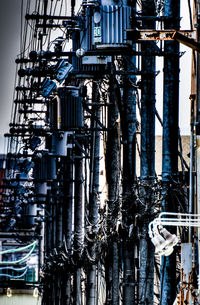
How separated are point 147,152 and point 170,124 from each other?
78.2 inches

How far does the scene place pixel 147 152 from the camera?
22516mm

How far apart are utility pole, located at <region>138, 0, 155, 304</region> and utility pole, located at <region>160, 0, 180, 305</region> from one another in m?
1.29

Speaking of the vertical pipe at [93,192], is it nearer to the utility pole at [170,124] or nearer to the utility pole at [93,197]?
the utility pole at [93,197]

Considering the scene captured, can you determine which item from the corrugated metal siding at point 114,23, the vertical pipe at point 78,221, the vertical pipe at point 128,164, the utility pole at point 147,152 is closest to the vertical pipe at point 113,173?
the vertical pipe at point 128,164

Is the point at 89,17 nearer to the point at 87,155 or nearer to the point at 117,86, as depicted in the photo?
the point at 117,86

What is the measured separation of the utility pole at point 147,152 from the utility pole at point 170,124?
1290 mm

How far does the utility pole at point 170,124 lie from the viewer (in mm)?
20375

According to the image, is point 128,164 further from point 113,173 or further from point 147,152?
point 113,173

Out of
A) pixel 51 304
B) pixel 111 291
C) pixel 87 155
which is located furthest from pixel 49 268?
pixel 111 291

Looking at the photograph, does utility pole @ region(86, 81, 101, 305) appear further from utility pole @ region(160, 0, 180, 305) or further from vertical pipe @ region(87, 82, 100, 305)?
utility pole @ region(160, 0, 180, 305)

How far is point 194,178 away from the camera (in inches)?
760

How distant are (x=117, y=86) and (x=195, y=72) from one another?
4.95 m

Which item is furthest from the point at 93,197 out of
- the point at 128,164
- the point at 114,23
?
the point at 114,23

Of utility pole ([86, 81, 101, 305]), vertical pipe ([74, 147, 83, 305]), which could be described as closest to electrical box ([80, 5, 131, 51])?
utility pole ([86, 81, 101, 305])
